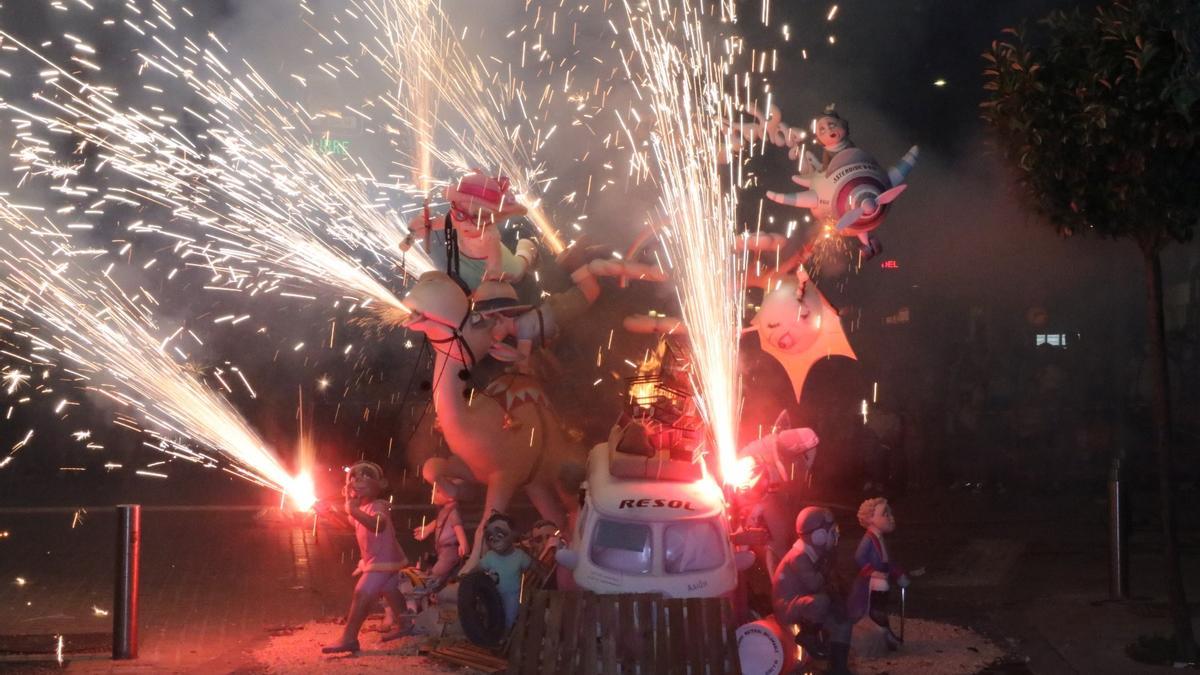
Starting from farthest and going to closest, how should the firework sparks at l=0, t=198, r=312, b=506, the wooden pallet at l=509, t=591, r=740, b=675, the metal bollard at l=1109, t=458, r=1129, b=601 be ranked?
the firework sparks at l=0, t=198, r=312, b=506 → the metal bollard at l=1109, t=458, r=1129, b=601 → the wooden pallet at l=509, t=591, r=740, b=675

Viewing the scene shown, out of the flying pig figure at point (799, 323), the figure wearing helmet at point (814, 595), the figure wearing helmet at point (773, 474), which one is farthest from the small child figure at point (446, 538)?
the flying pig figure at point (799, 323)

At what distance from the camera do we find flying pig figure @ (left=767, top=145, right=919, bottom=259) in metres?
9.23

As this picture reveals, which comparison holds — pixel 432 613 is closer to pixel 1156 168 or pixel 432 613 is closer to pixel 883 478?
pixel 1156 168

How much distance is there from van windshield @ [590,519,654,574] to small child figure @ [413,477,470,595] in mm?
1714

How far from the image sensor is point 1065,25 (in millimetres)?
8656

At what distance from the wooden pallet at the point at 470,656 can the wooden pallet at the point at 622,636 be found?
833mm

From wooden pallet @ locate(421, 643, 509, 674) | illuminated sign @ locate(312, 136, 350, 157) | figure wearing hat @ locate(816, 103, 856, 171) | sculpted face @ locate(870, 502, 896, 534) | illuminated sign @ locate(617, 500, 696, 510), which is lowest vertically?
wooden pallet @ locate(421, 643, 509, 674)

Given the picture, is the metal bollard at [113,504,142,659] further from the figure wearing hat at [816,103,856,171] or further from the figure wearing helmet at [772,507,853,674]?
the figure wearing hat at [816,103,856,171]

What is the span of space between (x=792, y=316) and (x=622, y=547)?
2.74m

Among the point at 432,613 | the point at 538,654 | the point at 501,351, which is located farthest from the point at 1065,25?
the point at 432,613

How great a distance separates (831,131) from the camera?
977 centimetres

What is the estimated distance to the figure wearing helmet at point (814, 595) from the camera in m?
8.51

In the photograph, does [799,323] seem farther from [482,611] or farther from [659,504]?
[482,611]

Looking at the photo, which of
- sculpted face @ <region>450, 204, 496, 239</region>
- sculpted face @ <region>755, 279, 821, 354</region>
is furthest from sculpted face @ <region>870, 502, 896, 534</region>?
sculpted face @ <region>450, 204, 496, 239</region>
